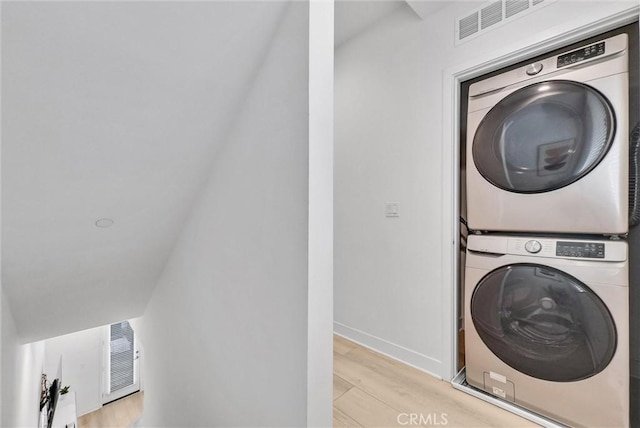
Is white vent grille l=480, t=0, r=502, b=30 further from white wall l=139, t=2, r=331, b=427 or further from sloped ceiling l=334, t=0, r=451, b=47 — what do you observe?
white wall l=139, t=2, r=331, b=427

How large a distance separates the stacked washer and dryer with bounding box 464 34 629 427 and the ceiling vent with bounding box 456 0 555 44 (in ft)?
0.96

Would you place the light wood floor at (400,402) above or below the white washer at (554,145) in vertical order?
below

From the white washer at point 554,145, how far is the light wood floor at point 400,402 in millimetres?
1023

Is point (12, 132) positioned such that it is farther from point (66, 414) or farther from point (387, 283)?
point (66, 414)

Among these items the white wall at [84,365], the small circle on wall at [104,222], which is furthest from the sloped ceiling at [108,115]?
the white wall at [84,365]

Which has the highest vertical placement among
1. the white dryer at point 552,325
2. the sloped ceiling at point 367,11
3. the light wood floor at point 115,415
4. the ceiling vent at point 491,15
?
the sloped ceiling at point 367,11

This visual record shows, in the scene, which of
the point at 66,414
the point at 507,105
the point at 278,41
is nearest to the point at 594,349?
the point at 507,105

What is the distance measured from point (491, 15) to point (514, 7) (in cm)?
11

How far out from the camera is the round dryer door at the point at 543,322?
1361 mm

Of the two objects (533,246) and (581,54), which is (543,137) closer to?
(581,54)

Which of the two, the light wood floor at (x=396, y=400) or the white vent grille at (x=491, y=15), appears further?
the white vent grille at (x=491, y=15)

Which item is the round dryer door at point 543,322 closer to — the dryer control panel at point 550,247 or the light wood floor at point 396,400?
the dryer control panel at point 550,247

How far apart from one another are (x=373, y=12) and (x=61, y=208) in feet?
7.70
